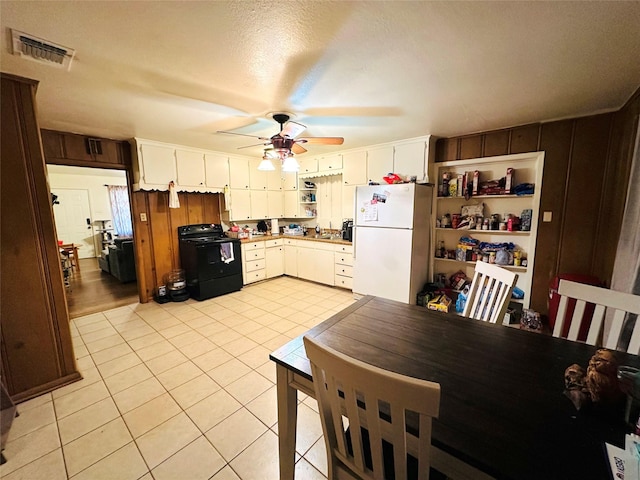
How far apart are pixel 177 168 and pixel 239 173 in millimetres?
1056

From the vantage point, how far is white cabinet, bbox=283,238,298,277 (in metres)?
5.04

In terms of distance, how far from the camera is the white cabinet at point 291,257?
5.04m

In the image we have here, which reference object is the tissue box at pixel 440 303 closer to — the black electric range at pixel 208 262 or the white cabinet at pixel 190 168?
the black electric range at pixel 208 262

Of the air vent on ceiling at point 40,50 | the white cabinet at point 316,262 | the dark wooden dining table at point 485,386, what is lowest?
the white cabinet at point 316,262

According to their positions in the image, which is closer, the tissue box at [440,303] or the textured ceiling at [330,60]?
the textured ceiling at [330,60]

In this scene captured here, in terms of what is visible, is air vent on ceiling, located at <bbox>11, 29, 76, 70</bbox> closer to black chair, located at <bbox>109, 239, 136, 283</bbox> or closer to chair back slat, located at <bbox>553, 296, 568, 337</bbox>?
chair back slat, located at <bbox>553, 296, 568, 337</bbox>

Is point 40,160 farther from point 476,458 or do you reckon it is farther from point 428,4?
point 476,458

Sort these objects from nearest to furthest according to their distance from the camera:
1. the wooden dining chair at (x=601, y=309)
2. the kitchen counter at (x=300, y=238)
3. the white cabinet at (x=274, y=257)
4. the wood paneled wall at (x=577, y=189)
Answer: the wooden dining chair at (x=601, y=309)
the wood paneled wall at (x=577, y=189)
the kitchen counter at (x=300, y=238)
the white cabinet at (x=274, y=257)

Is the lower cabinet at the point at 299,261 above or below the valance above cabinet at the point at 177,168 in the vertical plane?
below

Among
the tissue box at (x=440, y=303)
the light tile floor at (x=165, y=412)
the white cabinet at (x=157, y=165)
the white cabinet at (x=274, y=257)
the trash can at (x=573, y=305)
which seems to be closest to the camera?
the light tile floor at (x=165, y=412)

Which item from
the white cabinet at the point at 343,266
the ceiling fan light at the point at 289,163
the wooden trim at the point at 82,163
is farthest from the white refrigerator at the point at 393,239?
the wooden trim at the point at 82,163

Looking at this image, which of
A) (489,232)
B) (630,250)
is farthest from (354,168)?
(630,250)

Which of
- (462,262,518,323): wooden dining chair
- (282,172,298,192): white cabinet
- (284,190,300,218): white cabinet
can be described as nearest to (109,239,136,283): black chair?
(284,190,300,218): white cabinet

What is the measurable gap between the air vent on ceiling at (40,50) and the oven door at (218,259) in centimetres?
254
